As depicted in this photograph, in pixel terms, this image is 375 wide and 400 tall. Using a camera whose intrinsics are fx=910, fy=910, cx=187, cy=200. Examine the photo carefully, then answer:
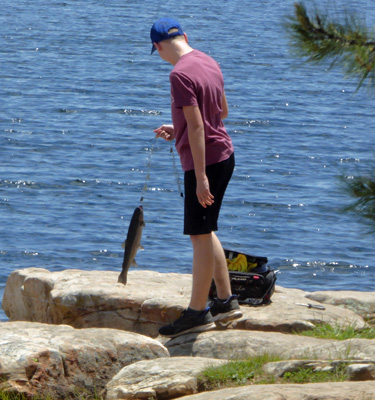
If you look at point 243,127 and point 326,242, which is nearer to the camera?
point 326,242

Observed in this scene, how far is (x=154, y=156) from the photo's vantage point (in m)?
19.1

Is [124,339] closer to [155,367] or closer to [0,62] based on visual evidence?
[155,367]

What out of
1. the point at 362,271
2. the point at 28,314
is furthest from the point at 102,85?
the point at 28,314

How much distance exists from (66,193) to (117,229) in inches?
83.1

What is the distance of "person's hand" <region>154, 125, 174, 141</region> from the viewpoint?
670cm

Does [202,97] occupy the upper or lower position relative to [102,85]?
upper

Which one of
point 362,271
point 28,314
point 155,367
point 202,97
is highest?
point 202,97

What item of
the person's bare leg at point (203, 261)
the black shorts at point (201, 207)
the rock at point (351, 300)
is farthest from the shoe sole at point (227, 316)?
the rock at point (351, 300)

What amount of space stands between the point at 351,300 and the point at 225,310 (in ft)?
6.54

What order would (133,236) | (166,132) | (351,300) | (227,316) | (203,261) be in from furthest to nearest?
(351,300), (133,236), (227,316), (166,132), (203,261)

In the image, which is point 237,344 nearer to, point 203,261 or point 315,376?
point 203,261

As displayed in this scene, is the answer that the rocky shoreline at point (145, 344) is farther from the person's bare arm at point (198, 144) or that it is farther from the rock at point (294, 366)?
the person's bare arm at point (198, 144)

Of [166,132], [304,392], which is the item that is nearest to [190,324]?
[166,132]

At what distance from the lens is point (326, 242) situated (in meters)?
14.3
